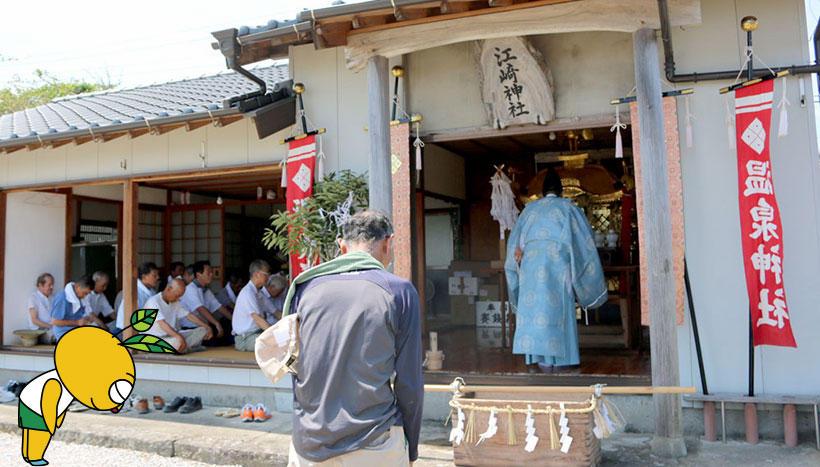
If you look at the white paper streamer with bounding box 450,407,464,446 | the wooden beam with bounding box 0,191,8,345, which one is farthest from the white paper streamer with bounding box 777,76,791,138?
the wooden beam with bounding box 0,191,8,345

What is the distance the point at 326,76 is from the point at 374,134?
1.46 metres

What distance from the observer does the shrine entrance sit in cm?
811

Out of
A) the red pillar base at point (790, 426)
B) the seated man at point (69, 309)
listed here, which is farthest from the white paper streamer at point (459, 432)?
the seated man at point (69, 309)

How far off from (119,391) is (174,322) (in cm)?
118

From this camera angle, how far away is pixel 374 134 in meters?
5.83

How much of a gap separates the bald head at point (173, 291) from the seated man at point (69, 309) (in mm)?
1305

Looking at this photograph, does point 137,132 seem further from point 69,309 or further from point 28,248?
point 28,248

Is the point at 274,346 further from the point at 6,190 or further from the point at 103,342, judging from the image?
the point at 6,190

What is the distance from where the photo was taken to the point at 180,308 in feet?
27.7


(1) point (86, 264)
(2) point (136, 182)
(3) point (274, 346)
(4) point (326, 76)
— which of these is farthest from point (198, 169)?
(3) point (274, 346)

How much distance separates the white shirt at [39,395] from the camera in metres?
6.75

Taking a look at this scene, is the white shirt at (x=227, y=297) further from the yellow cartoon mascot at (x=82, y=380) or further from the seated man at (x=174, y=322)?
the yellow cartoon mascot at (x=82, y=380)

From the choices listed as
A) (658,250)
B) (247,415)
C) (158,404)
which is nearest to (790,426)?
(658,250)

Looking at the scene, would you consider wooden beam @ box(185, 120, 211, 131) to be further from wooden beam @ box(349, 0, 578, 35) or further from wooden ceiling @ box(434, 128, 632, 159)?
wooden ceiling @ box(434, 128, 632, 159)
